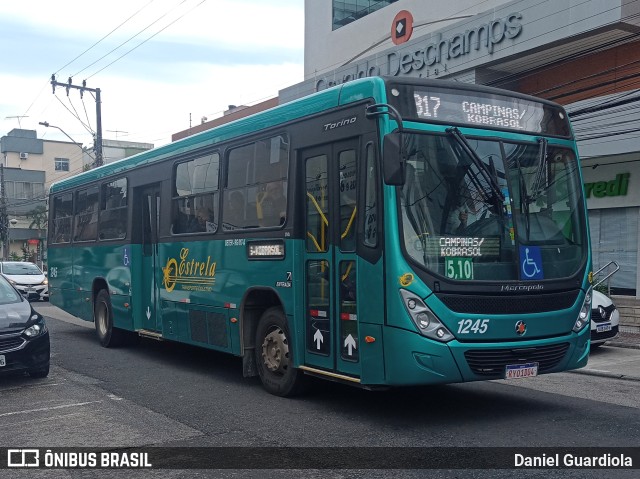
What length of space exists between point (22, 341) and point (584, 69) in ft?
50.0

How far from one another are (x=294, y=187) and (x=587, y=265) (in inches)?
126

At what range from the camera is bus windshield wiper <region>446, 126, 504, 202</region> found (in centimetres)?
730

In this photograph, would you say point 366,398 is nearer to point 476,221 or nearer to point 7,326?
point 476,221

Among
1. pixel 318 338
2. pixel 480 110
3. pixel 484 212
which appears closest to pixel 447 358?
pixel 484 212

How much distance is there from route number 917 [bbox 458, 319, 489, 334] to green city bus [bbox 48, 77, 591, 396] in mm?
11

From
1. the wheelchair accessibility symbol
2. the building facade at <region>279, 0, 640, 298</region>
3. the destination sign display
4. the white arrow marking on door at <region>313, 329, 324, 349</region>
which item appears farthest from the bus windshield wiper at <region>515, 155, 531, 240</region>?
the building facade at <region>279, 0, 640, 298</region>

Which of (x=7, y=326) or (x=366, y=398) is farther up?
(x=7, y=326)

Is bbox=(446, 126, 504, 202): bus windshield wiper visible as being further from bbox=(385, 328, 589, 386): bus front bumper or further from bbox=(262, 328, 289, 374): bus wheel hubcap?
bbox=(262, 328, 289, 374): bus wheel hubcap

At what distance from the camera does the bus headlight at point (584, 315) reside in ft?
25.3

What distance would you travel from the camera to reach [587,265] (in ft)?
25.7

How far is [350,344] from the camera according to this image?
24.6 ft

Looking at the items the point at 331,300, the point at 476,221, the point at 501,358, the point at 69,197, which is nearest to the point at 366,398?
the point at 331,300

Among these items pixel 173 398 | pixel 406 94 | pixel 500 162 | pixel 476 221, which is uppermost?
pixel 406 94

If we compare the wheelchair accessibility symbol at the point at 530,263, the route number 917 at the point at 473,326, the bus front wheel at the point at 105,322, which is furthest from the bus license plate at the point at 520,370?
the bus front wheel at the point at 105,322
